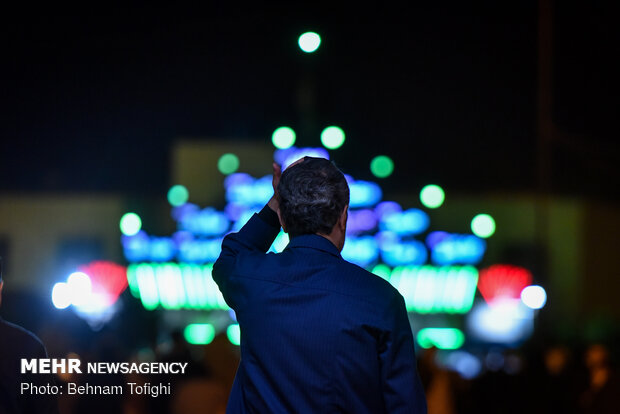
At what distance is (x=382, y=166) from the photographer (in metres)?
3.82

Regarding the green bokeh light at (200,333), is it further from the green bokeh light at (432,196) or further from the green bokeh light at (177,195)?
the green bokeh light at (432,196)

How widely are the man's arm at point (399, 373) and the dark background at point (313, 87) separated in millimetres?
2090

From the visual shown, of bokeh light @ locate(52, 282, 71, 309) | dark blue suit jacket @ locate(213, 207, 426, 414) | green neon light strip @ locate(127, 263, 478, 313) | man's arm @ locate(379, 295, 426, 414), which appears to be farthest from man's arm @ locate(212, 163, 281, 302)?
green neon light strip @ locate(127, 263, 478, 313)

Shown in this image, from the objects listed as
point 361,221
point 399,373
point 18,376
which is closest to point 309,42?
point 361,221

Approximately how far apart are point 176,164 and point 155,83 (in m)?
0.39

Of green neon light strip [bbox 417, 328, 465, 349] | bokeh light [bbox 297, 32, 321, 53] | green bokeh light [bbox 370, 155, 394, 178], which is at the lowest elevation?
green neon light strip [bbox 417, 328, 465, 349]

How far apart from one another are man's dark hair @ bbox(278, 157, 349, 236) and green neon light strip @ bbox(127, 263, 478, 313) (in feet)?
6.55

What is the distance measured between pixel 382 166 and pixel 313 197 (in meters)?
2.25

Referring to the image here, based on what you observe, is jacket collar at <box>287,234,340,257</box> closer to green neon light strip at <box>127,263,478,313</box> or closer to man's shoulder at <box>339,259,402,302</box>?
man's shoulder at <box>339,259,402,302</box>

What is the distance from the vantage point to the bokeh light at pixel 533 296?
434 cm

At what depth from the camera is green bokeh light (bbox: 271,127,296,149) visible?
145 inches

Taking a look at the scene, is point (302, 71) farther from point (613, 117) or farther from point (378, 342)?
point (378, 342)

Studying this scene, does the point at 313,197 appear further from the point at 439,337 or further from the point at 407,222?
the point at 439,337

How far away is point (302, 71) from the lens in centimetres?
366
